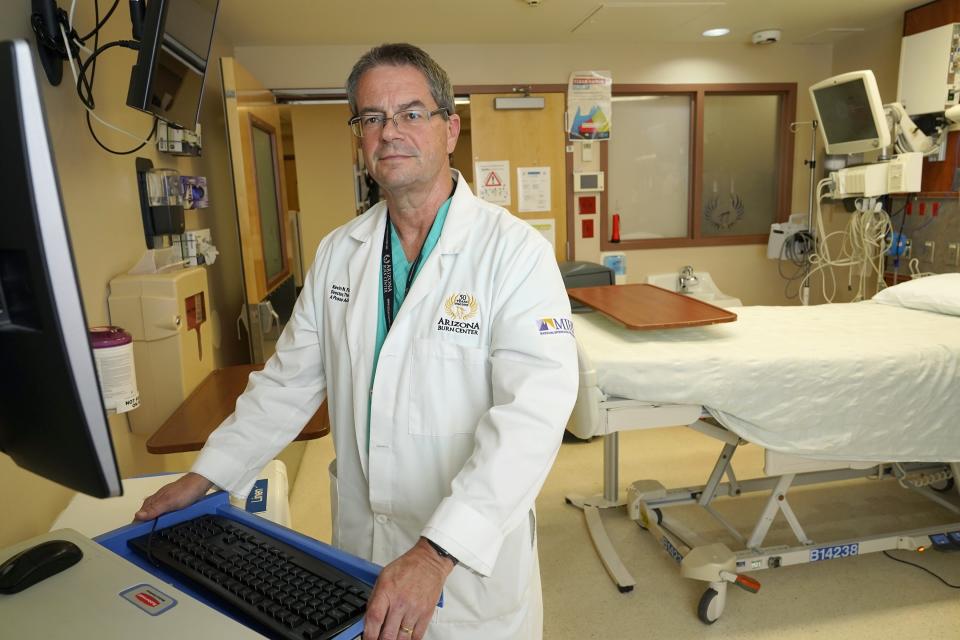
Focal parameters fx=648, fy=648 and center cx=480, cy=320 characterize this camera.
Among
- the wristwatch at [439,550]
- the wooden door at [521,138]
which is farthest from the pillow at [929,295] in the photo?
the wristwatch at [439,550]

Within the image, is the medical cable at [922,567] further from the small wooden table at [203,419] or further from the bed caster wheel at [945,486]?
the small wooden table at [203,419]

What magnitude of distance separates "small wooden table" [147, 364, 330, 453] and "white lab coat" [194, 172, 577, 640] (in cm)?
28

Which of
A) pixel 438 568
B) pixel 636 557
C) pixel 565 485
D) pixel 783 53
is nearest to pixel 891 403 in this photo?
pixel 636 557

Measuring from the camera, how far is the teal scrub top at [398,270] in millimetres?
1253

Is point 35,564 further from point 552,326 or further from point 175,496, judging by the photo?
point 552,326

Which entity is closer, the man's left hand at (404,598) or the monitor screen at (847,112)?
the man's left hand at (404,598)

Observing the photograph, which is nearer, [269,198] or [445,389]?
[445,389]

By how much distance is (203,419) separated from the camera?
6.11 feet

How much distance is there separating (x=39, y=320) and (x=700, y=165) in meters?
4.60

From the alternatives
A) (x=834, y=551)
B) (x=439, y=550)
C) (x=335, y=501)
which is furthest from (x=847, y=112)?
(x=439, y=550)

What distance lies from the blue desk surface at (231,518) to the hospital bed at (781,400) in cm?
123

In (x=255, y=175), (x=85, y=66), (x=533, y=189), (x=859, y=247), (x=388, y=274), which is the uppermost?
(x=85, y=66)

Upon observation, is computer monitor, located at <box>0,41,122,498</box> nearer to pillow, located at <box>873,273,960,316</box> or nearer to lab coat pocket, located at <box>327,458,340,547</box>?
lab coat pocket, located at <box>327,458,340,547</box>

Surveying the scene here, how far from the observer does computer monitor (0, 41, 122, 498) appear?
0.46 metres
